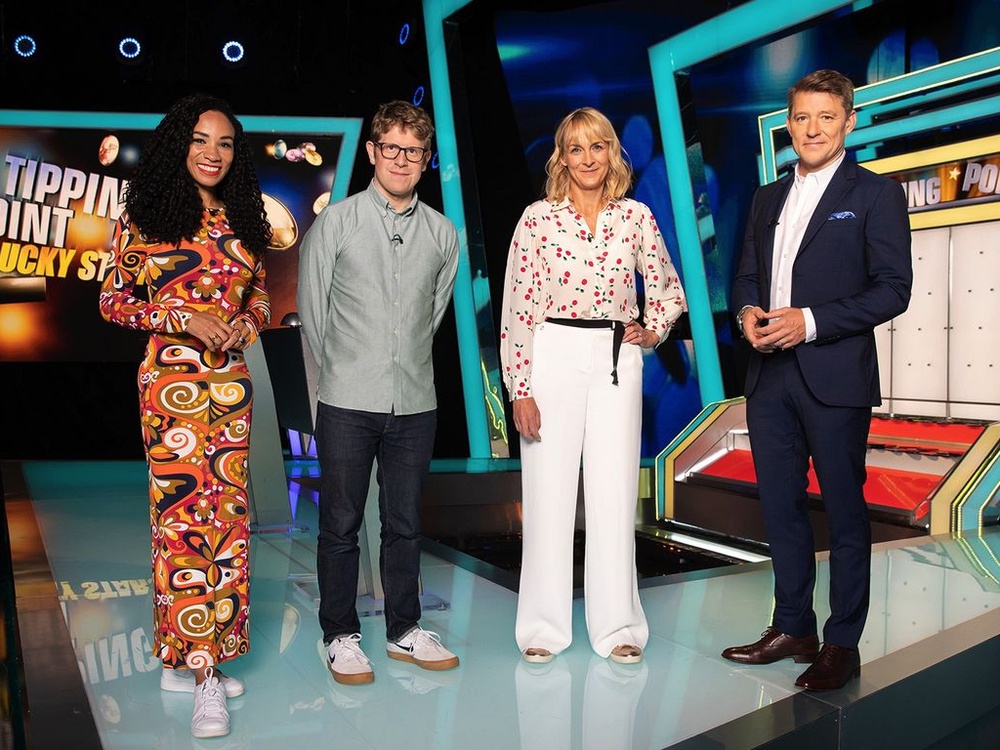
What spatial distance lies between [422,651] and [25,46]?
6.81 m

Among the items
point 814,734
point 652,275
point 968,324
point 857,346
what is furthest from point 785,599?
point 968,324

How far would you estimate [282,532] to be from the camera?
475cm

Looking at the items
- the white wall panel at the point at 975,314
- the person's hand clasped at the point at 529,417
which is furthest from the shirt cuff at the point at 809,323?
the white wall panel at the point at 975,314

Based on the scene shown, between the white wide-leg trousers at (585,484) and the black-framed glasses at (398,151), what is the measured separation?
1.94 ft

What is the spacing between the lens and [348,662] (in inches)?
97.0

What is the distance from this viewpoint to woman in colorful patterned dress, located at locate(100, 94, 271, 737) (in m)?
2.19

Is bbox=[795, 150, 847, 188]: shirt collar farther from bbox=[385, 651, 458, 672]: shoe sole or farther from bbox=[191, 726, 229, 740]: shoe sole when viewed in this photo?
bbox=[191, 726, 229, 740]: shoe sole

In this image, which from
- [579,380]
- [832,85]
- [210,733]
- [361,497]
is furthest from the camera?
[579,380]

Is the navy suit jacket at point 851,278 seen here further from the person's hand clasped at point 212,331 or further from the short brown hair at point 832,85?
the person's hand clasped at point 212,331

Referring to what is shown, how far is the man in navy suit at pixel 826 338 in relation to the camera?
7.52ft

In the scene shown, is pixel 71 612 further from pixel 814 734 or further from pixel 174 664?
pixel 814 734

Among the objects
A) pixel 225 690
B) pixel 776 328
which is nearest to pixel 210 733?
pixel 225 690

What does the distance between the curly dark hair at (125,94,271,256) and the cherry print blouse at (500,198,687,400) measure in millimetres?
794

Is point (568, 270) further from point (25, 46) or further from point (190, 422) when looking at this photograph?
point (25, 46)
